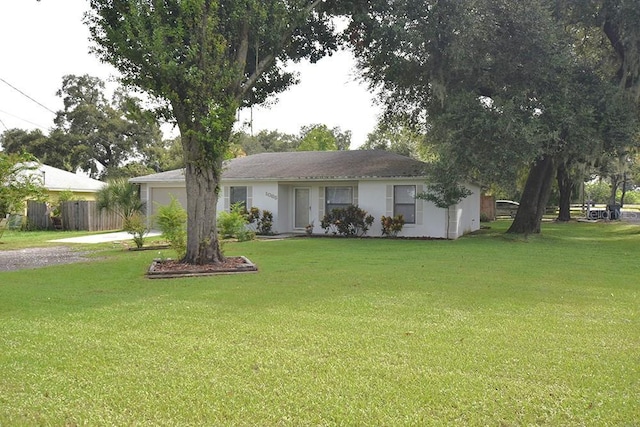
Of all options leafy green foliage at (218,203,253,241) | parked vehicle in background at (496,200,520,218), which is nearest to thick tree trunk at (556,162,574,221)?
parked vehicle in background at (496,200,520,218)

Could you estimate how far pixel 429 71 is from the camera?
16.7m

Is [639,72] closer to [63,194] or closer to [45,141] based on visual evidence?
[63,194]

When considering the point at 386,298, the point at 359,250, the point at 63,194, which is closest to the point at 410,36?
the point at 359,250

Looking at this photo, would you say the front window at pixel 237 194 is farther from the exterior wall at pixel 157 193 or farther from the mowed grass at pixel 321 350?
the mowed grass at pixel 321 350

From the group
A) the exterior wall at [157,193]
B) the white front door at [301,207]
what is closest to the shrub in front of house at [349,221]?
the white front door at [301,207]

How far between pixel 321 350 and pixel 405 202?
14743 mm

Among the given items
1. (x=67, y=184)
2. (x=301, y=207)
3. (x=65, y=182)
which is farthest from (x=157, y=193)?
(x=301, y=207)

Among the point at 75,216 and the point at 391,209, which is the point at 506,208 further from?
the point at 75,216

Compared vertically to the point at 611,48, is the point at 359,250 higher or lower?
lower

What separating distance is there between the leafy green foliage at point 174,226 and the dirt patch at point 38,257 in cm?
225

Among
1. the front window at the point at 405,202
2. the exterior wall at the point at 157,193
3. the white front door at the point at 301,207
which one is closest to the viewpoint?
the front window at the point at 405,202

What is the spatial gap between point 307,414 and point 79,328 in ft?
10.8

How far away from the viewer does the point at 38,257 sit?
12930 mm

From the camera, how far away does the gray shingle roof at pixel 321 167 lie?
63.4ft
